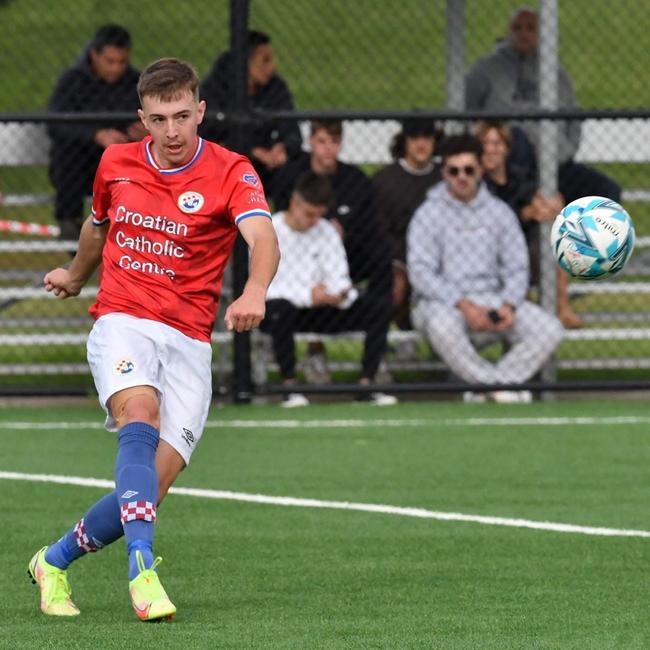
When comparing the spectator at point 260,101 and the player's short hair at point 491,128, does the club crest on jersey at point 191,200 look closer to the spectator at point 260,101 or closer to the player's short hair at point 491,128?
the spectator at point 260,101

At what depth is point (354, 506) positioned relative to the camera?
7695 mm

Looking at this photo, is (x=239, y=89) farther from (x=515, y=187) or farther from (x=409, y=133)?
(x=515, y=187)

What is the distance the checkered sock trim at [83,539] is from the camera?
5621mm

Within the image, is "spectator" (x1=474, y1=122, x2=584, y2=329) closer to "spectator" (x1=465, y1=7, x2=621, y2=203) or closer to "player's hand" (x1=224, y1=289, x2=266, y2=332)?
"spectator" (x1=465, y1=7, x2=621, y2=203)

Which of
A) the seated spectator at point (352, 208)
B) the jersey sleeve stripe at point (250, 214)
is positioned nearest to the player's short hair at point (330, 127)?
the seated spectator at point (352, 208)

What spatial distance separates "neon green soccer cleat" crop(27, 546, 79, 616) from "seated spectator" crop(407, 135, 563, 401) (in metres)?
5.86

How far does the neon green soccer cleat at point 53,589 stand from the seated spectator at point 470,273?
5.86 metres

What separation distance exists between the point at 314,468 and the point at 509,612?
129 inches

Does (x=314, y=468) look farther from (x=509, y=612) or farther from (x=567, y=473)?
(x=509, y=612)

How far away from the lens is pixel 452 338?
1127 cm

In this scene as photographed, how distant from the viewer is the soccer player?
555 cm

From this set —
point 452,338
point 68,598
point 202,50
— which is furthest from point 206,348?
point 202,50

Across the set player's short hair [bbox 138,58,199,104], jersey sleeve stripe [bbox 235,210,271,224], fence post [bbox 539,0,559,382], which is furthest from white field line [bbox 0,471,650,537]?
fence post [bbox 539,0,559,382]

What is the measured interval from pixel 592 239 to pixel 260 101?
520cm
